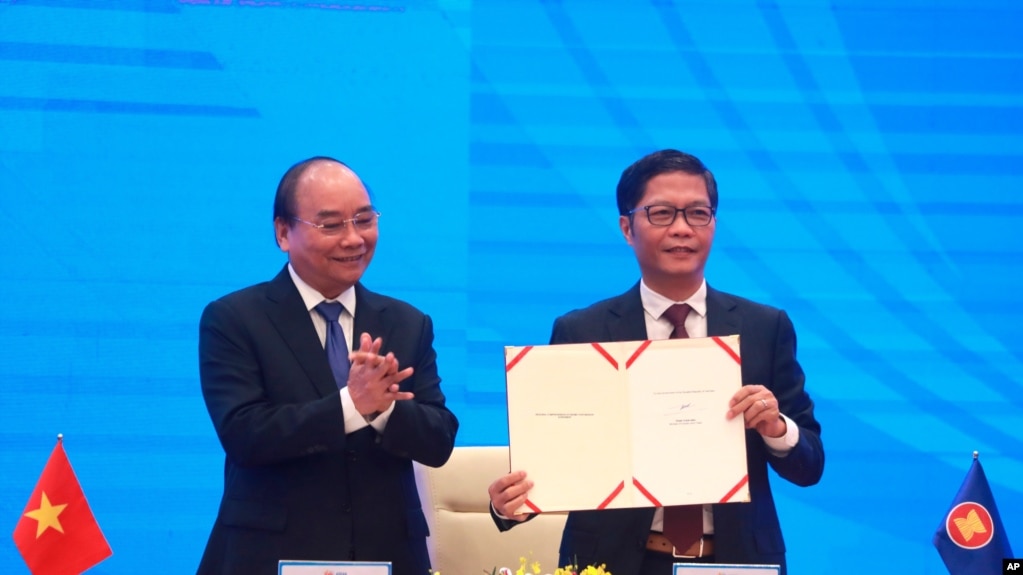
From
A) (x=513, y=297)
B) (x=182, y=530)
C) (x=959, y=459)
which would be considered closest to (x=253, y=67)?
(x=513, y=297)

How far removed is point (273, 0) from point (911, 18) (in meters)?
2.29

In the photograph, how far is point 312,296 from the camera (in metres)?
2.59

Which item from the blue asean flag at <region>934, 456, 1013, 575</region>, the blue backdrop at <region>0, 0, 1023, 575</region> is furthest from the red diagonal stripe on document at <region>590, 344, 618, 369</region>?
the blue backdrop at <region>0, 0, 1023, 575</region>

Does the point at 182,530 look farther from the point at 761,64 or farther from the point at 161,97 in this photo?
the point at 761,64

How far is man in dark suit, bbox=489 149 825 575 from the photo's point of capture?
2336 mm

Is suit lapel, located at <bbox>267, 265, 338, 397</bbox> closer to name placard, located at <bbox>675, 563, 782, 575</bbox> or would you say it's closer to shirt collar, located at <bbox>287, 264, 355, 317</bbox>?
shirt collar, located at <bbox>287, 264, 355, 317</bbox>

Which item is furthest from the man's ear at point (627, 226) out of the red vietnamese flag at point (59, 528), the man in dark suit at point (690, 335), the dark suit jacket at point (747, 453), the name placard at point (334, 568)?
the red vietnamese flag at point (59, 528)

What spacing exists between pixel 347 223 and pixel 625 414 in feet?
2.53

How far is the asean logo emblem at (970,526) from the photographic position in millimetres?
3037

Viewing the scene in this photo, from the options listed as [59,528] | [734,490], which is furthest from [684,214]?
[59,528]

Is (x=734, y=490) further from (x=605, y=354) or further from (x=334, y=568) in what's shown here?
(x=334, y=568)

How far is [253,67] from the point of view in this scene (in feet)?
12.7

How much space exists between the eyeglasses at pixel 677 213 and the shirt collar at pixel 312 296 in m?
0.72

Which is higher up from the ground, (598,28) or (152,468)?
(598,28)
